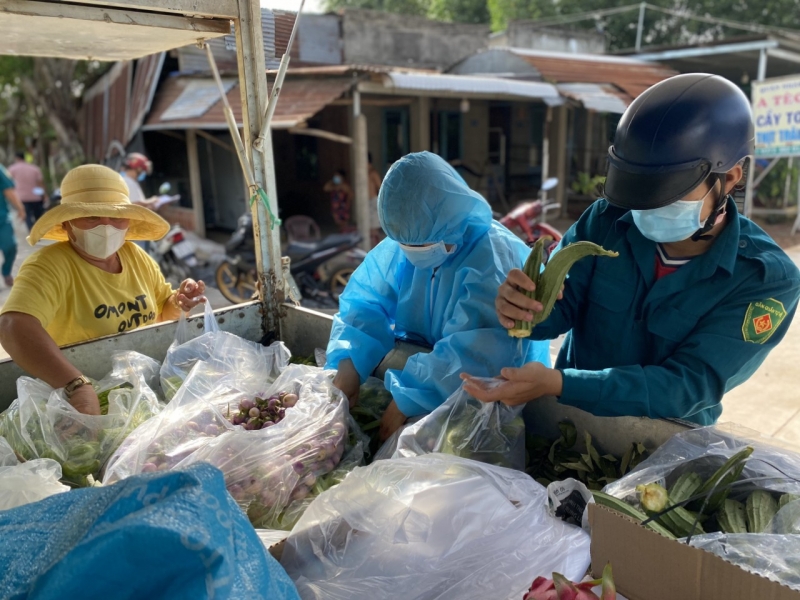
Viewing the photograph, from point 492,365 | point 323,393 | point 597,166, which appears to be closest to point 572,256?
point 492,365

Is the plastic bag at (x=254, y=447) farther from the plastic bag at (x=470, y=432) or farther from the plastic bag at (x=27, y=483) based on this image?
the plastic bag at (x=470, y=432)

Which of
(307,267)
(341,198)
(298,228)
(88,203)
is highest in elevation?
(88,203)

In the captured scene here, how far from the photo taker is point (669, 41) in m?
27.0

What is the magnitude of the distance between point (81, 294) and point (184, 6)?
1195mm

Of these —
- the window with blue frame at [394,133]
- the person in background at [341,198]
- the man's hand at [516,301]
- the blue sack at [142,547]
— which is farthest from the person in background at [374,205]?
the blue sack at [142,547]

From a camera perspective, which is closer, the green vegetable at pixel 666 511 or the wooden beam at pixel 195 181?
the green vegetable at pixel 666 511

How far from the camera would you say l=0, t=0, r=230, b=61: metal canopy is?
218cm

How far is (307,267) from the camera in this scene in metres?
7.34

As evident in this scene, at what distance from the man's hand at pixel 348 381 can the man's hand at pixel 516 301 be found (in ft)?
2.31

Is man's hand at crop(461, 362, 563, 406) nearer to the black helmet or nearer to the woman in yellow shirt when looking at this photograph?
the black helmet

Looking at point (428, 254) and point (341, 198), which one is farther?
point (341, 198)

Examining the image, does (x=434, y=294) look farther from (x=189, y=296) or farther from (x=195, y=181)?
(x=195, y=181)

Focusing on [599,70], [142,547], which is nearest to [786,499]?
[142,547]

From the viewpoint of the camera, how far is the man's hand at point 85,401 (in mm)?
2057
